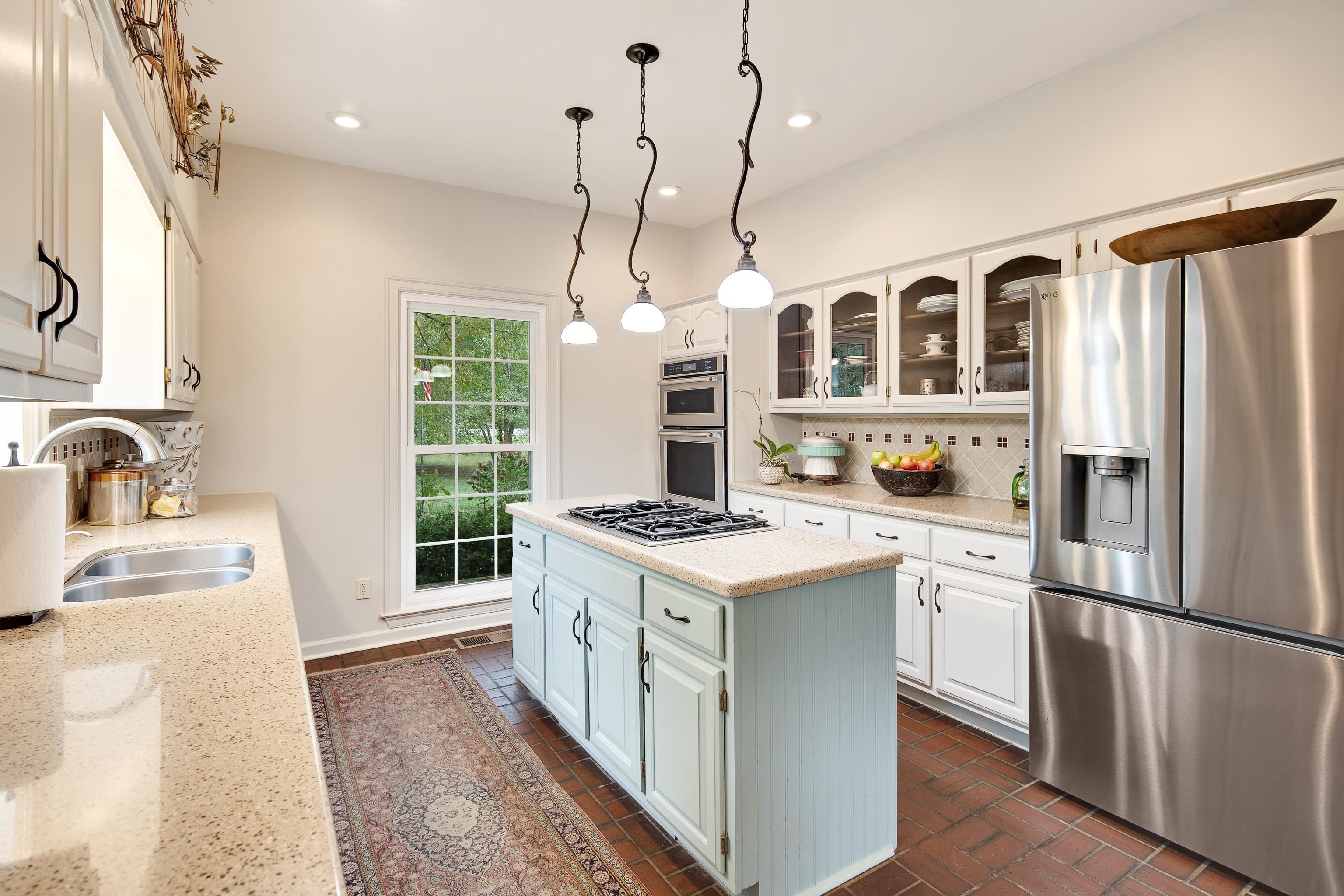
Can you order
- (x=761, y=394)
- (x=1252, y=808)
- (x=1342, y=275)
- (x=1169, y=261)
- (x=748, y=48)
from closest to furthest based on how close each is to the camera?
(x=1342, y=275) → (x=1252, y=808) → (x=1169, y=261) → (x=748, y=48) → (x=761, y=394)

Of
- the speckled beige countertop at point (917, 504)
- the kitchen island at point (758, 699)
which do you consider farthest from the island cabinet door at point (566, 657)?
the speckled beige countertop at point (917, 504)

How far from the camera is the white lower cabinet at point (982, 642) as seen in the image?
2.54 m

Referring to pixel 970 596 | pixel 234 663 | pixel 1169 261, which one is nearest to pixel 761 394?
pixel 970 596

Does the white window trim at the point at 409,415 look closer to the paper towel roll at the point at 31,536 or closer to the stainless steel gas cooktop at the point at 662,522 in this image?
the stainless steel gas cooktop at the point at 662,522

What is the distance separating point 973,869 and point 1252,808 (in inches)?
30.2

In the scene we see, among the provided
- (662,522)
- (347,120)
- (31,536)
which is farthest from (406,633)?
(31,536)

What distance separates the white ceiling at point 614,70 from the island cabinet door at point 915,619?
2089 millimetres

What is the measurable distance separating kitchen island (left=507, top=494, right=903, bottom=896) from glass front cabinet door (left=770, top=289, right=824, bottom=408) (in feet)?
5.62

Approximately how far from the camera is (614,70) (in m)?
2.77

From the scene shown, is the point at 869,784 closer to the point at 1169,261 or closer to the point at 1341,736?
the point at 1341,736

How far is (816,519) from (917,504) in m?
0.51

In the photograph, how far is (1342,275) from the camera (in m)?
1.69

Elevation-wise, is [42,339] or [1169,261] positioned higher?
[1169,261]

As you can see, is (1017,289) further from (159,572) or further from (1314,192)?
(159,572)
